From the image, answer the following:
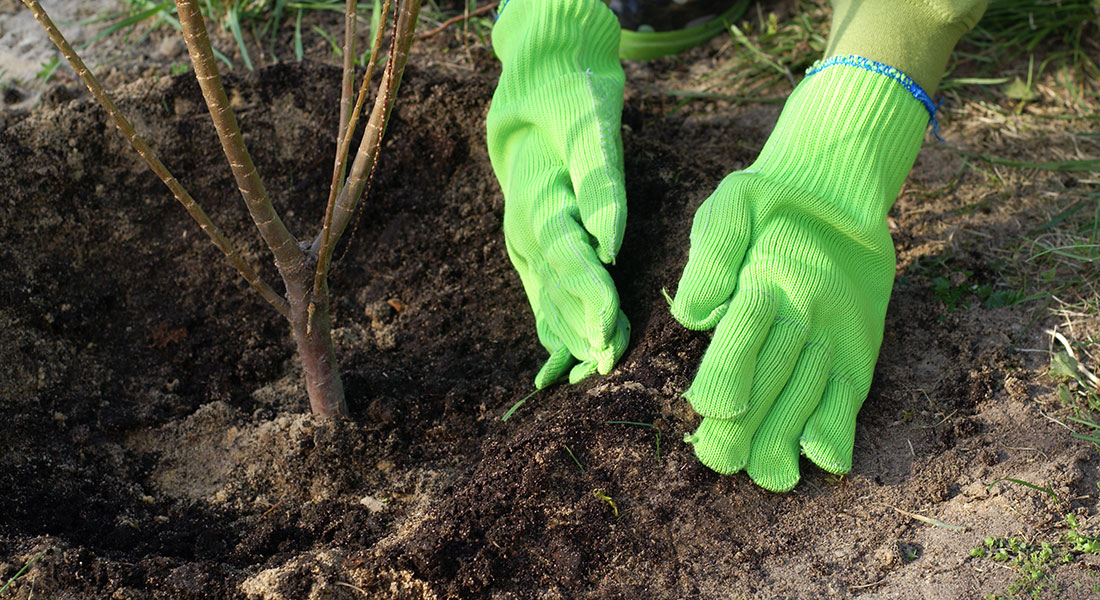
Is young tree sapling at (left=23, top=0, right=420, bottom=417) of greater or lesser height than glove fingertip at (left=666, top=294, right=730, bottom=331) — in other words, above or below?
above

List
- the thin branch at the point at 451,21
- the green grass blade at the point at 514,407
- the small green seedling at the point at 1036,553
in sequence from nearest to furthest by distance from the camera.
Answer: the small green seedling at the point at 1036,553 < the green grass blade at the point at 514,407 < the thin branch at the point at 451,21

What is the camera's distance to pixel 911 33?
1953mm

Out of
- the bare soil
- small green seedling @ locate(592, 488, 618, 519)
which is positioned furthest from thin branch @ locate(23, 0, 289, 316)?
small green seedling @ locate(592, 488, 618, 519)

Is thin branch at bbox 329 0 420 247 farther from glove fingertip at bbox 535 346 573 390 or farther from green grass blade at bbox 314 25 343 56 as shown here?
green grass blade at bbox 314 25 343 56

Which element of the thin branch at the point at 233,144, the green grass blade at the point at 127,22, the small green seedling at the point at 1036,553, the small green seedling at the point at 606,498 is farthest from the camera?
the green grass blade at the point at 127,22

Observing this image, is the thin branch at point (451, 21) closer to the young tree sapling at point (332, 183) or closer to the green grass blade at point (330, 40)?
the green grass blade at point (330, 40)

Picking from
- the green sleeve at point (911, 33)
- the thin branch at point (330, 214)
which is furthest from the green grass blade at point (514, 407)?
the green sleeve at point (911, 33)

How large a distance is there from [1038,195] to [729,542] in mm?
1418

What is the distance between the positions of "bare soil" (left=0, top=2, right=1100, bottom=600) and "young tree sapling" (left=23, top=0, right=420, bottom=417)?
160 mm

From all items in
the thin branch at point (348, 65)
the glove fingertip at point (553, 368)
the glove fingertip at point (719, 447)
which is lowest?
the glove fingertip at point (719, 447)

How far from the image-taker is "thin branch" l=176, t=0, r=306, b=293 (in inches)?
52.0

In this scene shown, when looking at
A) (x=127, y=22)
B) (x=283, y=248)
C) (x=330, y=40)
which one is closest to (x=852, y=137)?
(x=283, y=248)

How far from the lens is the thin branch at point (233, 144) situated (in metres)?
1.32

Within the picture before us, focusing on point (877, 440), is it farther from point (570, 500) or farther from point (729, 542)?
point (570, 500)
